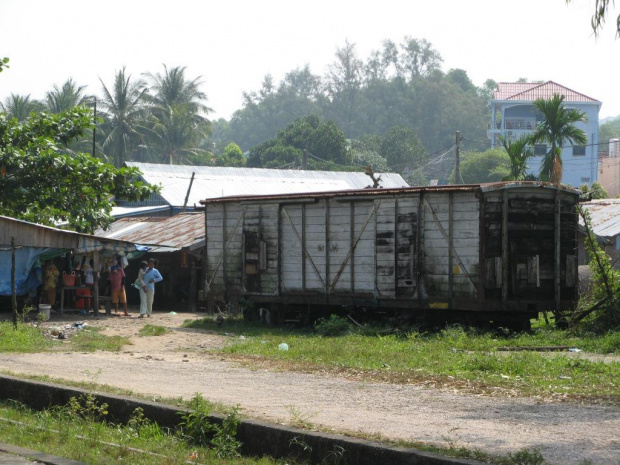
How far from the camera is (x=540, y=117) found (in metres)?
73.5

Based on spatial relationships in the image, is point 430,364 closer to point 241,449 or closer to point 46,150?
point 241,449

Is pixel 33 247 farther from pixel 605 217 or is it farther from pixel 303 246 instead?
pixel 605 217

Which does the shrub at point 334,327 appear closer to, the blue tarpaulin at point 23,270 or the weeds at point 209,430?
the blue tarpaulin at point 23,270

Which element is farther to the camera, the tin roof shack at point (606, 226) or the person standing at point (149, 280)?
the tin roof shack at point (606, 226)

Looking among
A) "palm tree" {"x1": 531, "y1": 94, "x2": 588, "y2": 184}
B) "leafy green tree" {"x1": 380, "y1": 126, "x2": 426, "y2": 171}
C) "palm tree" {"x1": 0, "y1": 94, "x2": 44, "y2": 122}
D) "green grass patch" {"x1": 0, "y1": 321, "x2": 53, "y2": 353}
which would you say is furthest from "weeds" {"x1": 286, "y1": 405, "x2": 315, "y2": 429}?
"leafy green tree" {"x1": 380, "y1": 126, "x2": 426, "y2": 171}

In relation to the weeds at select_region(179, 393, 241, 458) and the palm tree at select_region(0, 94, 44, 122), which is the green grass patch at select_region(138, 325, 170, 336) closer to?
the weeds at select_region(179, 393, 241, 458)

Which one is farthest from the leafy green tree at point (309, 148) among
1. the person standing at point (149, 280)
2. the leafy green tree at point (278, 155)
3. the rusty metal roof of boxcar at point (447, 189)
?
the rusty metal roof of boxcar at point (447, 189)

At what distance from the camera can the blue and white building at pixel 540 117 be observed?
223 ft

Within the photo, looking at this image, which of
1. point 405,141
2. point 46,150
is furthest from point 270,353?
point 405,141

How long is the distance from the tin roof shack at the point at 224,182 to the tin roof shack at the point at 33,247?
13063 millimetres

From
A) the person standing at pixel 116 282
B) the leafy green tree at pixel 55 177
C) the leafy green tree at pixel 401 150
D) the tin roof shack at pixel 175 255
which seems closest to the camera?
the leafy green tree at pixel 55 177

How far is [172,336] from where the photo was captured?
18938 mm

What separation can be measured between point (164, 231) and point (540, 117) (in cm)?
5071

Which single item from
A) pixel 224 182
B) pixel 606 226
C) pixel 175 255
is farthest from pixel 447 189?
pixel 224 182
